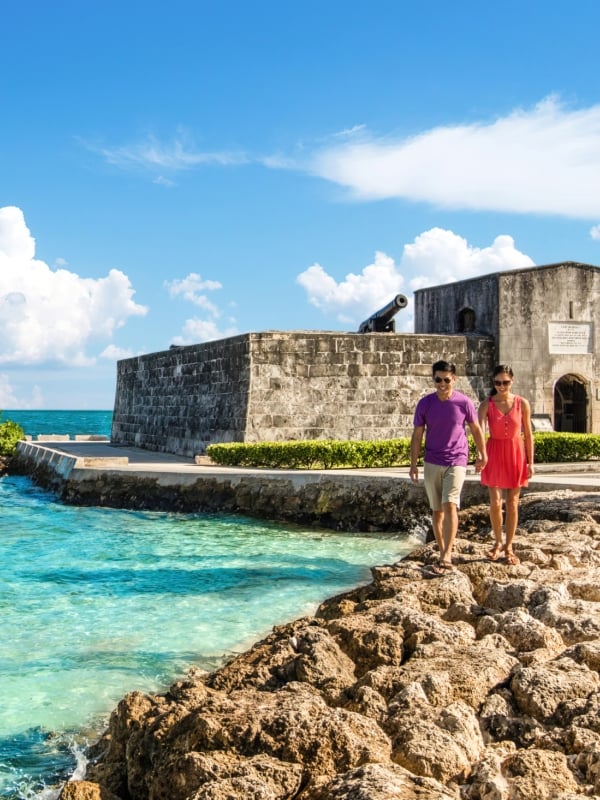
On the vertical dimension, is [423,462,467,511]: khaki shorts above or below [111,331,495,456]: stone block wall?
below

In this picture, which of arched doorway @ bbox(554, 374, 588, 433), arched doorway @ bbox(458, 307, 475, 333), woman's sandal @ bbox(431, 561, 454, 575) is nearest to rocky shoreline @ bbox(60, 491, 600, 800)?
woman's sandal @ bbox(431, 561, 454, 575)

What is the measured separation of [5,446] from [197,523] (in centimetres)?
1622

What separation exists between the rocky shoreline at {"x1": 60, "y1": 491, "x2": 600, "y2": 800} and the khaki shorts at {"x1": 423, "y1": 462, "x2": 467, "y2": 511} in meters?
1.11

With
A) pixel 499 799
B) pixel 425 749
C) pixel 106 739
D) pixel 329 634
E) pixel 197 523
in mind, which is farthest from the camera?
pixel 197 523

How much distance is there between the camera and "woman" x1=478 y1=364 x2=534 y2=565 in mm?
7957

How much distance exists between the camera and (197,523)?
50.2ft

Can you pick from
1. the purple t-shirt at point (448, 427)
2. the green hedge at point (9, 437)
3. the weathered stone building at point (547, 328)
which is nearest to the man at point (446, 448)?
the purple t-shirt at point (448, 427)

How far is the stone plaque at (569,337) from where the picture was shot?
71.4 feet

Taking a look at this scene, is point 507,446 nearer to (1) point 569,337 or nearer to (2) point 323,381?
(2) point 323,381

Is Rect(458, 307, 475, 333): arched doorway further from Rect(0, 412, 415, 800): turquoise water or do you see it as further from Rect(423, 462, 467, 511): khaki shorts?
Rect(423, 462, 467, 511): khaki shorts

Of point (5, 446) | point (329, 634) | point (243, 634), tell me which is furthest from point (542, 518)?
point (5, 446)

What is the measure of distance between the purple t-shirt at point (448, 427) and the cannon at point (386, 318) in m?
13.8

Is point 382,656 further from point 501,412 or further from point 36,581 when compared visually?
point 36,581

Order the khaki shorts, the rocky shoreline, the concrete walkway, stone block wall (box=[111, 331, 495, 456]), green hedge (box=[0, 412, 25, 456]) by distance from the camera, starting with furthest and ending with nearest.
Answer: green hedge (box=[0, 412, 25, 456])
stone block wall (box=[111, 331, 495, 456])
the concrete walkway
the khaki shorts
the rocky shoreline
